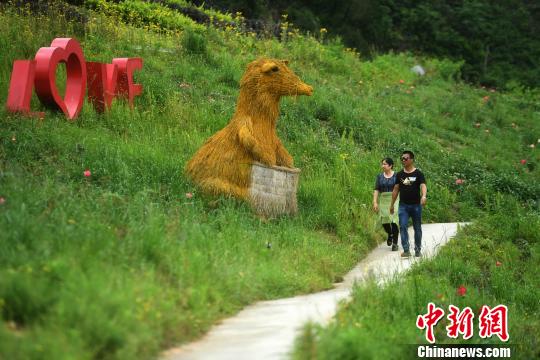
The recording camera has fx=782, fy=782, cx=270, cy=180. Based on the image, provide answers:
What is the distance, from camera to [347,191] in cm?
1178

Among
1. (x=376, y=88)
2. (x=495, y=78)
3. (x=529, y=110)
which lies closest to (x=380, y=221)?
(x=376, y=88)

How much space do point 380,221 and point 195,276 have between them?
4.93 m

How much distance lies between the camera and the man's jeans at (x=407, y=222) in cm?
976

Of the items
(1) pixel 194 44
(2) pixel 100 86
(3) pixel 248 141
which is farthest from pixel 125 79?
(1) pixel 194 44

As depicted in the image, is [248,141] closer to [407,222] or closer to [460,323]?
[407,222]

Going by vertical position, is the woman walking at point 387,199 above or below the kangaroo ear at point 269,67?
below

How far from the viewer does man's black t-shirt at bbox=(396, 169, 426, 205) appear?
31.8 ft

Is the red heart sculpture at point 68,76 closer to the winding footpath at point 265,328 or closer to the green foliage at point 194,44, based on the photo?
the winding footpath at point 265,328

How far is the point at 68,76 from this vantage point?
11.4m

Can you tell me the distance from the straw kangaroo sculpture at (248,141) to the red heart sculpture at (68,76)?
241 centimetres

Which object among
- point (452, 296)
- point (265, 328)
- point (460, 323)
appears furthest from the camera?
point (452, 296)

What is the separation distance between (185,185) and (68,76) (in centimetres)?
315

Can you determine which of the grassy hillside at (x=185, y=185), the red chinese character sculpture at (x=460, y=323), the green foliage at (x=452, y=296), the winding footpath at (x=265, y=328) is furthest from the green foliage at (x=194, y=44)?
→ the red chinese character sculpture at (x=460, y=323)

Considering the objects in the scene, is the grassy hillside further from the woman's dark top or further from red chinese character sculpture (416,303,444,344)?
red chinese character sculpture (416,303,444,344)
